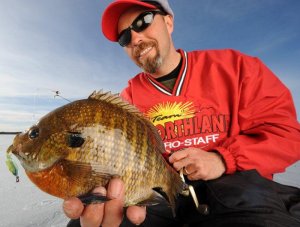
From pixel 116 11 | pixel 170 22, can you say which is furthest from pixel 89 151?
pixel 170 22

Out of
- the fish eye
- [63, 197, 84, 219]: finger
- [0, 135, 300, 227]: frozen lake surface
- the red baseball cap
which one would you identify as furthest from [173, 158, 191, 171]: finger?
[0, 135, 300, 227]: frozen lake surface

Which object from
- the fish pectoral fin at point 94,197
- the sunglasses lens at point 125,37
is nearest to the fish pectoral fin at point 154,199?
the fish pectoral fin at point 94,197

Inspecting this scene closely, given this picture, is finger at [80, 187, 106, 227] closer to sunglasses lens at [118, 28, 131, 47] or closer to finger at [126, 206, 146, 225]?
finger at [126, 206, 146, 225]

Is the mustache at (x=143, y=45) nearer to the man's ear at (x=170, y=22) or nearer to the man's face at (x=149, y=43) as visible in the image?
the man's face at (x=149, y=43)

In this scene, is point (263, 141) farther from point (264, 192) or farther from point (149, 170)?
point (149, 170)

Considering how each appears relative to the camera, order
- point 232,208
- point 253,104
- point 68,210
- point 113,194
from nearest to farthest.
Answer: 1. point 113,194
2. point 68,210
3. point 232,208
4. point 253,104

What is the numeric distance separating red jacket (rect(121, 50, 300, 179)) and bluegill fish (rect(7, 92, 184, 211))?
80cm

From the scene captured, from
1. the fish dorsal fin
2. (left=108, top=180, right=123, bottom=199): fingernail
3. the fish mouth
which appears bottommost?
(left=108, top=180, right=123, bottom=199): fingernail

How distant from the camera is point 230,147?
2.03m

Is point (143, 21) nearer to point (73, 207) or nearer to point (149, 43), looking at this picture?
point (149, 43)

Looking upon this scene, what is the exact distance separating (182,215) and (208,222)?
1.29 ft

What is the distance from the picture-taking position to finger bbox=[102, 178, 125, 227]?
133 centimetres

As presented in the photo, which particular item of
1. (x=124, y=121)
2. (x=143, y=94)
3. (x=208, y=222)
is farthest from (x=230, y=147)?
(x=143, y=94)

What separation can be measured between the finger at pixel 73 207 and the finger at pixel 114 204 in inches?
6.2
